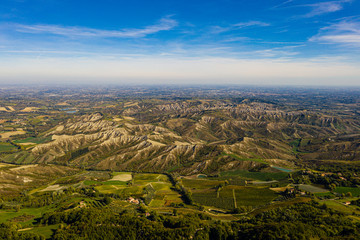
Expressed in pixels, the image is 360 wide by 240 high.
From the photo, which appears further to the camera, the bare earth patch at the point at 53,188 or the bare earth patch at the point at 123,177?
the bare earth patch at the point at 123,177

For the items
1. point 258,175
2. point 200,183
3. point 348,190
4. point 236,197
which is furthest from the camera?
point 258,175

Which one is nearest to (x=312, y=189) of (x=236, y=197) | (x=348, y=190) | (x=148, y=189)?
(x=348, y=190)

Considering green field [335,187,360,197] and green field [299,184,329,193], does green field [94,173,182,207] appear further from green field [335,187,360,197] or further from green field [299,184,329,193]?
green field [335,187,360,197]

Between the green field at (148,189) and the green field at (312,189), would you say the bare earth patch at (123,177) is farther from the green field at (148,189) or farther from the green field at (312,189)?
the green field at (312,189)

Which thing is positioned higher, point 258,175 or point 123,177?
point 258,175

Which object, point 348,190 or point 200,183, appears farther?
point 200,183

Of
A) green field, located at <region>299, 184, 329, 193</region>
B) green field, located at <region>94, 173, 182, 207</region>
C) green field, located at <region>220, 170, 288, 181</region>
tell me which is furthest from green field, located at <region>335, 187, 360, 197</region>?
green field, located at <region>94, 173, 182, 207</region>

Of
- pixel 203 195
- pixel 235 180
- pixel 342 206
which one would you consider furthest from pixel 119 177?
pixel 342 206

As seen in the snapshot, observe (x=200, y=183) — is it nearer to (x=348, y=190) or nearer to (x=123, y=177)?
(x=123, y=177)

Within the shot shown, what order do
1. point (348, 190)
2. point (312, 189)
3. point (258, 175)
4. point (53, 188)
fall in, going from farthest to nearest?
point (258, 175) < point (53, 188) < point (312, 189) < point (348, 190)

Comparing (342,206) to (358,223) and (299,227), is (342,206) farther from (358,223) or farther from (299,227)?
(299,227)

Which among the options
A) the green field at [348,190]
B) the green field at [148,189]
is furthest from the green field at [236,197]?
the green field at [348,190]
